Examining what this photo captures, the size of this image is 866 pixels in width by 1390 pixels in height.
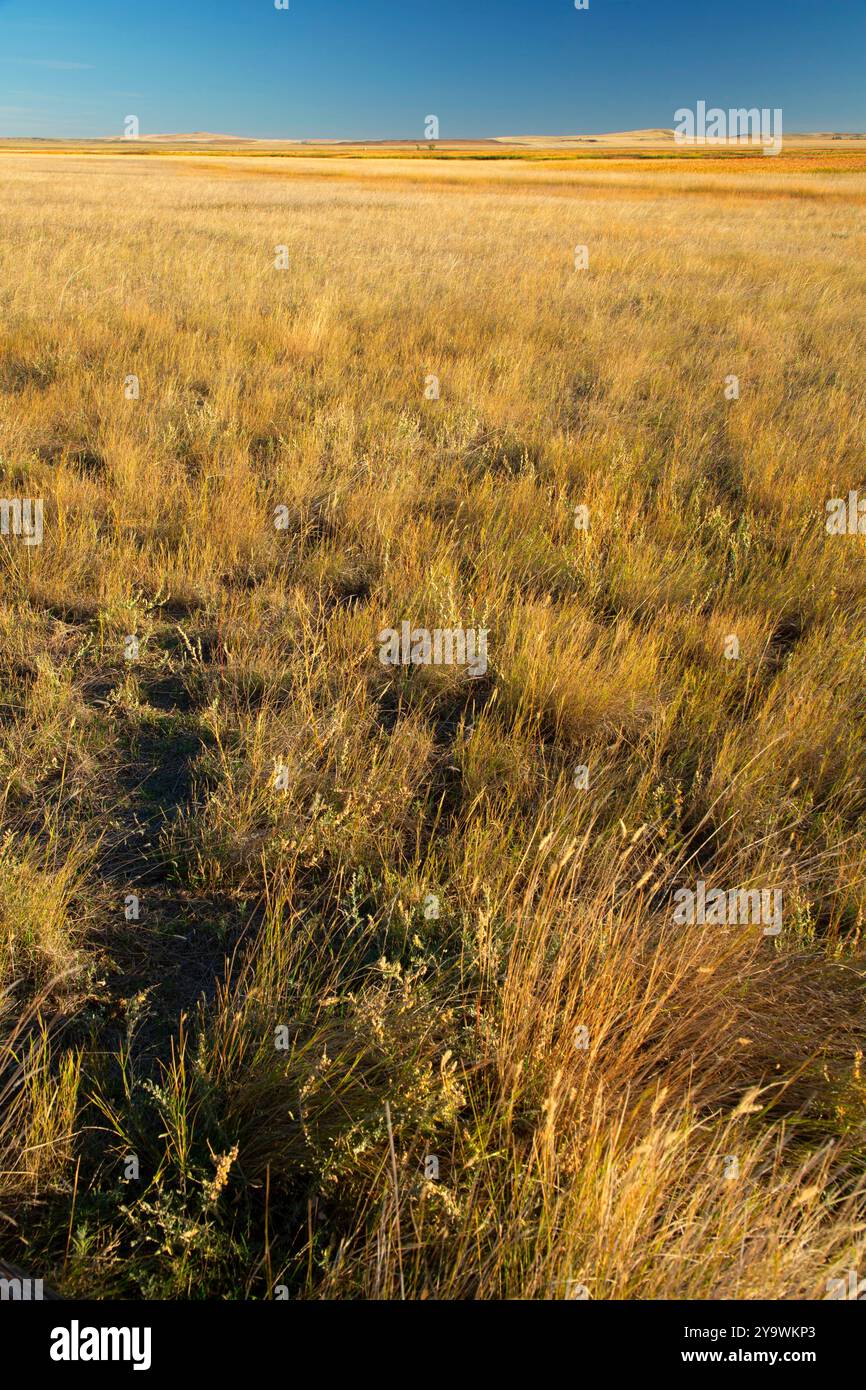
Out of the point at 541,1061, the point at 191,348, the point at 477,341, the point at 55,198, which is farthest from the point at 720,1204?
the point at 55,198

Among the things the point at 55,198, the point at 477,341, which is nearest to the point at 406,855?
the point at 477,341

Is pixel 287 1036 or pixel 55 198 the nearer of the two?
pixel 287 1036

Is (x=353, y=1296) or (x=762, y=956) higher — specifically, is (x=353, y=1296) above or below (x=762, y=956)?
below

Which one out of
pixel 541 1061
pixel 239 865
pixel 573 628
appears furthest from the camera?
pixel 573 628

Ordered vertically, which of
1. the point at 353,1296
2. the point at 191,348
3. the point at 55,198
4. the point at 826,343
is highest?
the point at 55,198

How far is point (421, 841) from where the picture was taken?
242cm

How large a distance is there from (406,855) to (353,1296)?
3.94 ft

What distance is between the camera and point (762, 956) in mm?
1970

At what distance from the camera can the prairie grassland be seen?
1389 millimetres

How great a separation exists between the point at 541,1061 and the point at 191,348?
719 cm

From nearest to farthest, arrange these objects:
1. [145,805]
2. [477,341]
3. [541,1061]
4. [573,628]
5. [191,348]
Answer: [541,1061] < [145,805] < [573,628] < [191,348] < [477,341]

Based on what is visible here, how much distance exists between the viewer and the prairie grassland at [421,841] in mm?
1389

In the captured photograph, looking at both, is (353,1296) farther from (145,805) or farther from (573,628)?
(573,628)
